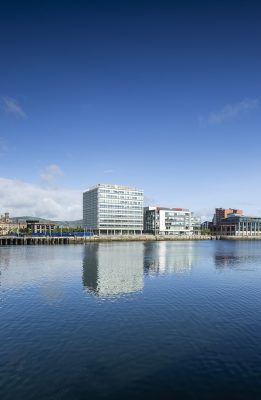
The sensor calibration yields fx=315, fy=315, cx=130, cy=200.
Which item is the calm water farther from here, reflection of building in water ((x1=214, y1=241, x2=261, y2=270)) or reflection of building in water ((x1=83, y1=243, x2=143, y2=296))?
reflection of building in water ((x1=214, y1=241, x2=261, y2=270))

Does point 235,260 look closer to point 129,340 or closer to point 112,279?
point 112,279

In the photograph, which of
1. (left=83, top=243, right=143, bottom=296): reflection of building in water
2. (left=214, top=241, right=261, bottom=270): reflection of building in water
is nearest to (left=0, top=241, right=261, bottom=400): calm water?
(left=83, top=243, right=143, bottom=296): reflection of building in water

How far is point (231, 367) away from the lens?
24.7 meters

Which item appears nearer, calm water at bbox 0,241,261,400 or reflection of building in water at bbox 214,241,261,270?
calm water at bbox 0,241,261,400

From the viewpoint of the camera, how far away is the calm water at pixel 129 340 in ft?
71.5

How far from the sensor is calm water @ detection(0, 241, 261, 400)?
2180cm

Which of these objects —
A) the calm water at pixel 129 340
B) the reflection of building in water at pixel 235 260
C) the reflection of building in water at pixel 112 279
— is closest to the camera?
the calm water at pixel 129 340

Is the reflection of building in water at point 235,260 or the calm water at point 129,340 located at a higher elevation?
the calm water at point 129,340

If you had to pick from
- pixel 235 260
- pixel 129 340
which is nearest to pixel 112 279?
pixel 129 340

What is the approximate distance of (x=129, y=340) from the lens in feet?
100.0

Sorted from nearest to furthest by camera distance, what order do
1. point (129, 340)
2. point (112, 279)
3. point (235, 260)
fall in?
1. point (129, 340)
2. point (112, 279)
3. point (235, 260)

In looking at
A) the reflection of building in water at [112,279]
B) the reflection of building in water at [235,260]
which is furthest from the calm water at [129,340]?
the reflection of building in water at [235,260]

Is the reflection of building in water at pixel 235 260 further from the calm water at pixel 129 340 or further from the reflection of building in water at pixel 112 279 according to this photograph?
the calm water at pixel 129 340

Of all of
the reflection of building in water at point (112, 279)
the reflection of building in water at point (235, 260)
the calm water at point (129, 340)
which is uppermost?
the calm water at point (129, 340)
